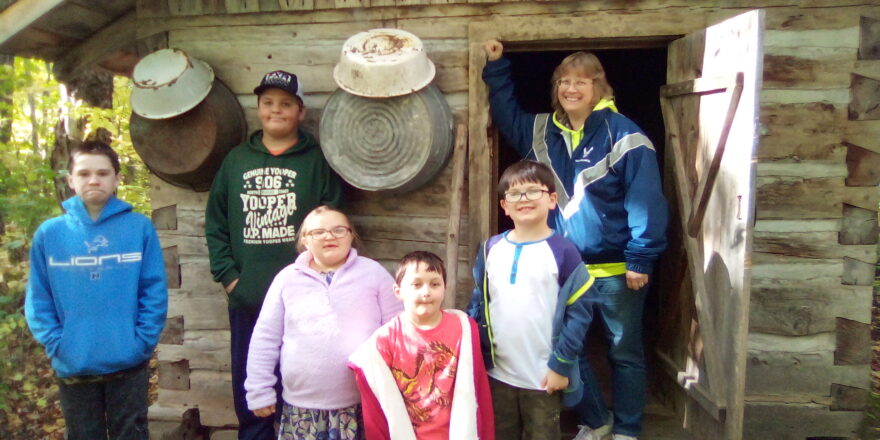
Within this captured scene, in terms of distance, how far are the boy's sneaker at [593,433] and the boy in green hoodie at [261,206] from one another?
1.52 metres

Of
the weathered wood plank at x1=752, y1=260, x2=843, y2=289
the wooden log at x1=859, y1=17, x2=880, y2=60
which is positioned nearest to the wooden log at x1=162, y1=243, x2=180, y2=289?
the weathered wood plank at x1=752, y1=260, x2=843, y2=289

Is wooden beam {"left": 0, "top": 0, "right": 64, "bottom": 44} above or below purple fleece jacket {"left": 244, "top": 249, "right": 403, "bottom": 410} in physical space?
above

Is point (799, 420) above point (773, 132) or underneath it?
underneath

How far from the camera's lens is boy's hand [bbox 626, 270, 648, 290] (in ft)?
9.34

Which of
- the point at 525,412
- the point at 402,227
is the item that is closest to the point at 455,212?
the point at 402,227

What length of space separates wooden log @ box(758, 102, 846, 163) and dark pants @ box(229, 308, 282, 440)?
2.81 m

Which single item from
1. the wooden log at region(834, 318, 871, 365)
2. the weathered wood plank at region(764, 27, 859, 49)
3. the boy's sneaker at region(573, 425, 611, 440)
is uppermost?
the weathered wood plank at region(764, 27, 859, 49)

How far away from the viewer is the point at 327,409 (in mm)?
2656

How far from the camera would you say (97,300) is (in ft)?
9.20

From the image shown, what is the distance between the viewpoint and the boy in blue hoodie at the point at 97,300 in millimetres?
2783

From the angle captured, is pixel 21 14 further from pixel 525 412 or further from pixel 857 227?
pixel 857 227

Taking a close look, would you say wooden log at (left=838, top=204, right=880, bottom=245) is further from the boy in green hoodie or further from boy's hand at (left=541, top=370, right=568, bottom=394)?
the boy in green hoodie

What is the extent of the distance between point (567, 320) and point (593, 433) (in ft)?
2.62

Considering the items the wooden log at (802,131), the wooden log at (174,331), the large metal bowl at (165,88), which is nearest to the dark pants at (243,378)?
the wooden log at (174,331)
